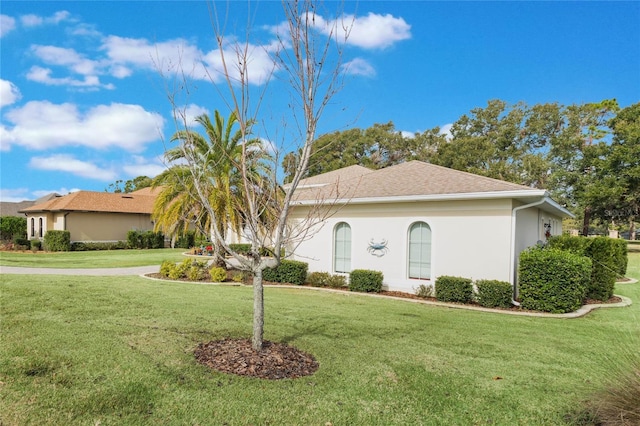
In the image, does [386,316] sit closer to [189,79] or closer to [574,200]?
[189,79]

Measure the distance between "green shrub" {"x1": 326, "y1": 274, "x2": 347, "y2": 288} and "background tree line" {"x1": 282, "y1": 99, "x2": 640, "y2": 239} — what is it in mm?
19879

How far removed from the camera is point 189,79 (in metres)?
5.16

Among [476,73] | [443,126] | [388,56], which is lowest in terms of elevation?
[388,56]

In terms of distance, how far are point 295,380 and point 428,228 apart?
27.7 feet

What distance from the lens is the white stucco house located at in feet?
34.7

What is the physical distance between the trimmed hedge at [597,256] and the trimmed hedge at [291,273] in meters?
8.21

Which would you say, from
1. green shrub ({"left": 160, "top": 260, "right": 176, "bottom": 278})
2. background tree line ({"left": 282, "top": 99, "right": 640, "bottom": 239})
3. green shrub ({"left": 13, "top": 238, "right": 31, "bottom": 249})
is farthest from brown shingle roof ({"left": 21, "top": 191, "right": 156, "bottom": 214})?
green shrub ({"left": 160, "top": 260, "right": 176, "bottom": 278})

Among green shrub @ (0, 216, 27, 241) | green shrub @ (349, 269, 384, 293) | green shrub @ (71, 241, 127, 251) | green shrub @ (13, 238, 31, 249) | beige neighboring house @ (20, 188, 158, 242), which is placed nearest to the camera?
green shrub @ (349, 269, 384, 293)

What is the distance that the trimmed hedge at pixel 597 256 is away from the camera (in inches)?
452

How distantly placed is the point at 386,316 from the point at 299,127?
5203 mm

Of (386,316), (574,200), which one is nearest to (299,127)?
(386,316)

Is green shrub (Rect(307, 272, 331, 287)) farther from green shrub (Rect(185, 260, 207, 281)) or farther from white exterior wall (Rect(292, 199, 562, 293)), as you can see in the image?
green shrub (Rect(185, 260, 207, 281))

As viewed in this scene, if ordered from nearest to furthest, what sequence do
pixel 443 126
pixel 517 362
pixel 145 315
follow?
pixel 517 362 < pixel 145 315 < pixel 443 126

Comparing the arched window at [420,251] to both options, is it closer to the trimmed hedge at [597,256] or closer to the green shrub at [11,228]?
the trimmed hedge at [597,256]
